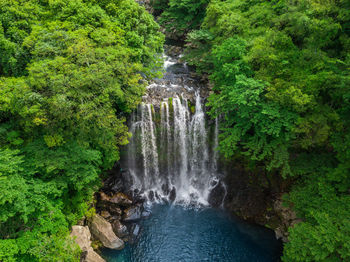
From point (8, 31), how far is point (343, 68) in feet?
53.2

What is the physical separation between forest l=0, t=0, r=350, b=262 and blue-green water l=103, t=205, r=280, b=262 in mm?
3295

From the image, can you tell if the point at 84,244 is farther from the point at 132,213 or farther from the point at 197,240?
the point at 197,240

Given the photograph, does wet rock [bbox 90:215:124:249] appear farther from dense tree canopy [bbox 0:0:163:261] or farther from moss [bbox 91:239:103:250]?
dense tree canopy [bbox 0:0:163:261]

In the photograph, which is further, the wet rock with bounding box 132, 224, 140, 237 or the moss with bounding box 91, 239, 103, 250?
the wet rock with bounding box 132, 224, 140, 237

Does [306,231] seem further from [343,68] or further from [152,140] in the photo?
[152,140]

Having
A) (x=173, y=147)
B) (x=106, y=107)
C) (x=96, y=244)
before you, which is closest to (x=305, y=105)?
(x=173, y=147)

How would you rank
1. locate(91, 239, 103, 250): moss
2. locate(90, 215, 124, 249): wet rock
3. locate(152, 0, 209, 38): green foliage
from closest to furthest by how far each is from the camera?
locate(91, 239, 103, 250): moss < locate(90, 215, 124, 249): wet rock < locate(152, 0, 209, 38): green foliage

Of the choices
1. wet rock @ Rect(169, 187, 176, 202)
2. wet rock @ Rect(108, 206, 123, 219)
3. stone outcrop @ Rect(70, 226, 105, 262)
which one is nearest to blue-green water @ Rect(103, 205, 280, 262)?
wet rock @ Rect(169, 187, 176, 202)

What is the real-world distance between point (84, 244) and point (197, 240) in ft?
22.7

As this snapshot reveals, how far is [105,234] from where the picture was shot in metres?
13.4

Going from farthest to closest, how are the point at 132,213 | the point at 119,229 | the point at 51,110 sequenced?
the point at 132,213
the point at 119,229
the point at 51,110

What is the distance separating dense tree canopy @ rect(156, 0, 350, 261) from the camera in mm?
9906

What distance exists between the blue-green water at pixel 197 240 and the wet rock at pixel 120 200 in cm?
181

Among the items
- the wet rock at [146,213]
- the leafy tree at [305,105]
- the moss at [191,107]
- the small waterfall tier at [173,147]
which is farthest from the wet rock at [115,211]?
the leafy tree at [305,105]
